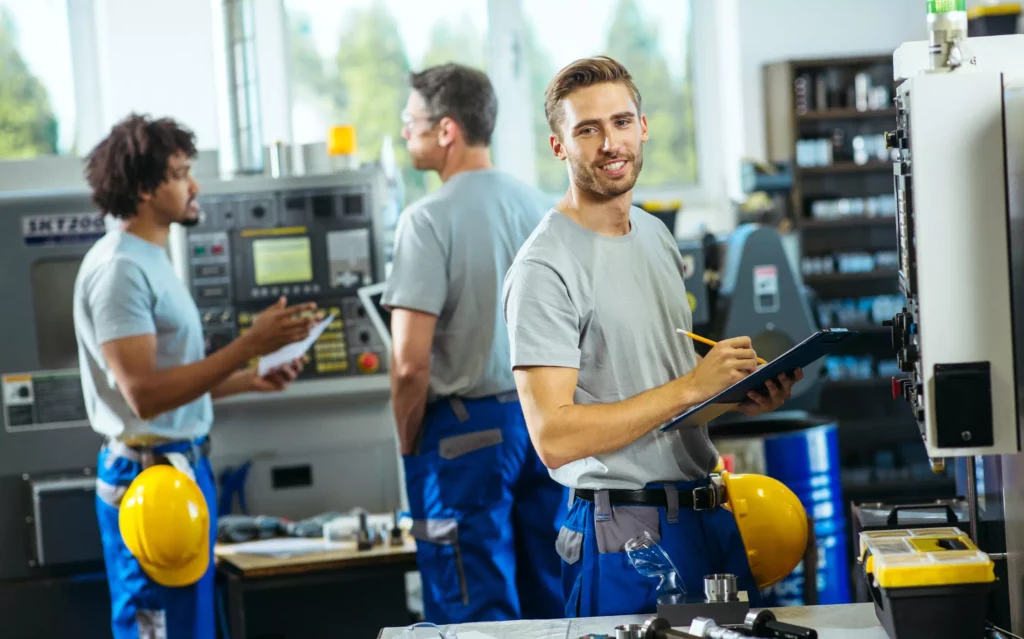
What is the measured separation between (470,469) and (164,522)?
28.2 inches

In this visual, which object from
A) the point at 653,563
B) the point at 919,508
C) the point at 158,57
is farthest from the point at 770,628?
the point at 158,57

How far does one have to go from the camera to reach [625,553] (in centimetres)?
190

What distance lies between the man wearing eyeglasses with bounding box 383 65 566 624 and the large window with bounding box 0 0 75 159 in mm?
3204

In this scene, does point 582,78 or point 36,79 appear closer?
point 582,78

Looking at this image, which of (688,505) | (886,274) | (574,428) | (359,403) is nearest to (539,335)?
(574,428)

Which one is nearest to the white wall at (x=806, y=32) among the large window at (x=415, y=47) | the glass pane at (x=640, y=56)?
the glass pane at (x=640, y=56)

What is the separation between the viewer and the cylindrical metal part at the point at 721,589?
1666 millimetres

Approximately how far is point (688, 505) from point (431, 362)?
1.12 m

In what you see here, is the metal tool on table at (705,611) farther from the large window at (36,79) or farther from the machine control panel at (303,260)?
the large window at (36,79)

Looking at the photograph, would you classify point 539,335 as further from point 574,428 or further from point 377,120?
point 377,120

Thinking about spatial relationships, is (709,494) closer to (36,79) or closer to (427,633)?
(427,633)

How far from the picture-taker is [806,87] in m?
6.42

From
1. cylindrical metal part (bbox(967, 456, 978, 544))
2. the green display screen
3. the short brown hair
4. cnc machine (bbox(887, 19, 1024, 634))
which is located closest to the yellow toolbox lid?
cnc machine (bbox(887, 19, 1024, 634))

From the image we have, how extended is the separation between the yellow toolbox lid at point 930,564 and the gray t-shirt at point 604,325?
443mm
